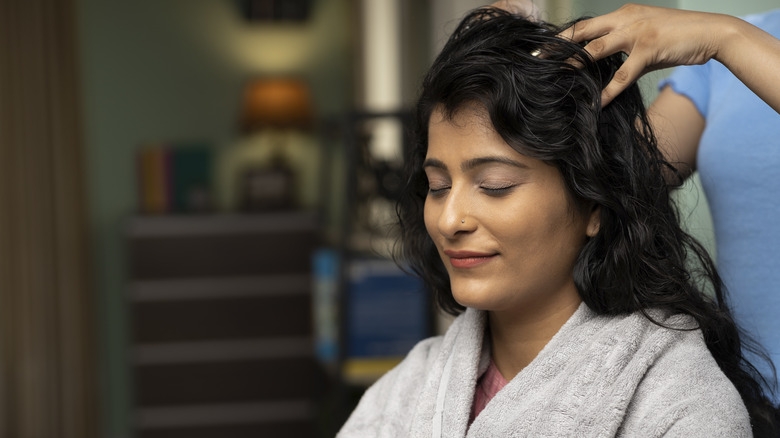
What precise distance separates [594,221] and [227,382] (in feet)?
11.4

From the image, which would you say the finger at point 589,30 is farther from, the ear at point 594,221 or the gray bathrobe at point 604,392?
the gray bathrobe at point 604,392

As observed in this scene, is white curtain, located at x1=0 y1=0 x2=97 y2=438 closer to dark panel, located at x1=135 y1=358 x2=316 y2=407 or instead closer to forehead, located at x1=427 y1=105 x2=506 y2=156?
dark panel, located at x1=135 y1=358 x2=316 y2=407

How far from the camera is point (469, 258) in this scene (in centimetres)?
86

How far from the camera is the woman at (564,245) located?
812mm

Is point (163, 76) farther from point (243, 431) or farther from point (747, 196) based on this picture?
point (747, 196)

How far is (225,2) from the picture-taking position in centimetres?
459

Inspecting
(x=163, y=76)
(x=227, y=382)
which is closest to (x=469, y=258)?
(x=227, y=382)

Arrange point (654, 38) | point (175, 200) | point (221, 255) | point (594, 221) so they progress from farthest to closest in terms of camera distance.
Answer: point (175, 200)
point (221, 255)
point (594, 221)
point (654, 38)

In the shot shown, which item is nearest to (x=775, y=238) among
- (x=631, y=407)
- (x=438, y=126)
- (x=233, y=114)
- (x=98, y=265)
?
(x=631, y=407)

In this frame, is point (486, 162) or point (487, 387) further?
point (487, 387)

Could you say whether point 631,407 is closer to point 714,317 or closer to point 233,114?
point 714,317

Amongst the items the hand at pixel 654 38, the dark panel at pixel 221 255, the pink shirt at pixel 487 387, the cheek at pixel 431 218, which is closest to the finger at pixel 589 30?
the hand at pixel 654 38

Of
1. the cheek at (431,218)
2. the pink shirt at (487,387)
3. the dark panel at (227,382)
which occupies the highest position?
the cheek at (431,218)

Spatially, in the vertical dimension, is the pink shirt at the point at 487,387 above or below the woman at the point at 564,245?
below
